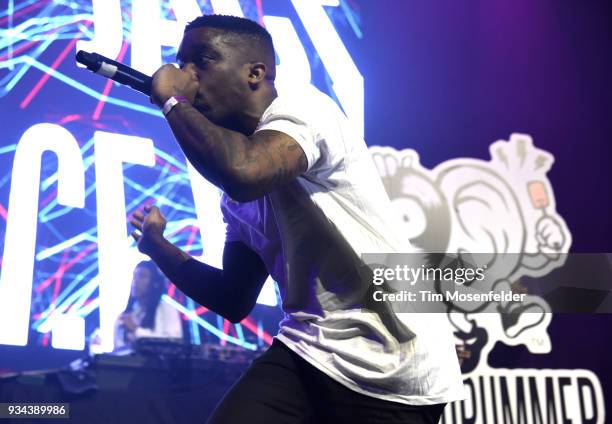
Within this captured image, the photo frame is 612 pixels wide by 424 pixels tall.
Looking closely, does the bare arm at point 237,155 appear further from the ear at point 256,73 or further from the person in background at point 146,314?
the person in background at point 146,314

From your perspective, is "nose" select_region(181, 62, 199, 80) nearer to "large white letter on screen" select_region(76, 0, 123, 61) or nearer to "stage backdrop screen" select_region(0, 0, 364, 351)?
"stage backdrop screen" select_region(0, 0, 364, 351)

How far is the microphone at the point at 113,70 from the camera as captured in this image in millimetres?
1193

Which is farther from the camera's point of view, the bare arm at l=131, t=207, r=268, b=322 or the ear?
the bare arm at l=131, t=207, r=268, b=322

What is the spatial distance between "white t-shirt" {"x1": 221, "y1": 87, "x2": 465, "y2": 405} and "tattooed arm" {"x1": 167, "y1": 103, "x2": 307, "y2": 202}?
0.18ft

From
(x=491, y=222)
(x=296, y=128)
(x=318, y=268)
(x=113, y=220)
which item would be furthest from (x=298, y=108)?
(x=491, y=222)

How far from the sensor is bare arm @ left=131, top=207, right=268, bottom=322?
1449 mm

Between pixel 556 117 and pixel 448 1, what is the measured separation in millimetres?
762

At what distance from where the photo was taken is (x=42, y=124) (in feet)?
8.33

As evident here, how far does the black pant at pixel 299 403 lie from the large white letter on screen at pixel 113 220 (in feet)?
4.26

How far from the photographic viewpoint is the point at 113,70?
1.21 metres

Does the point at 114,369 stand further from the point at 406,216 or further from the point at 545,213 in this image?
the point at 545,213

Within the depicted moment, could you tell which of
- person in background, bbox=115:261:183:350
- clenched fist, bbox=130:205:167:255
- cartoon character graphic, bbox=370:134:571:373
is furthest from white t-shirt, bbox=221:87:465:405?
cartoon character graphic, bbox=370:134:571:373

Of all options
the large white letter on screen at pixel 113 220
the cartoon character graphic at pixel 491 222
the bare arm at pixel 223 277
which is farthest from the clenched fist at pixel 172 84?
the cartoon character graphic at pixel 491 222

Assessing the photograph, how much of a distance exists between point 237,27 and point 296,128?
36 cm
